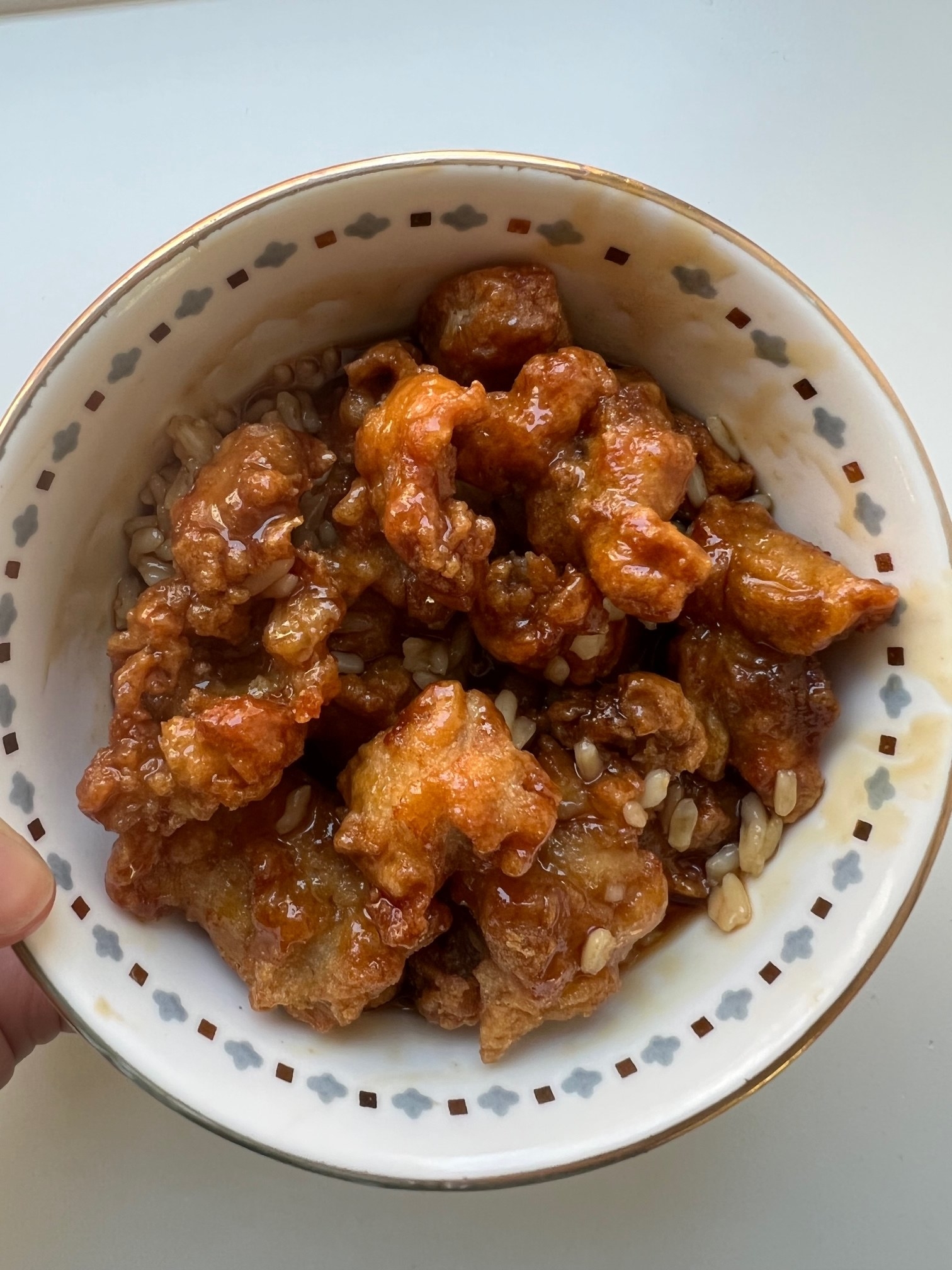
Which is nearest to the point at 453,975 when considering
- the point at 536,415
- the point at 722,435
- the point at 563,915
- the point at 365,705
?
the point at 563,915

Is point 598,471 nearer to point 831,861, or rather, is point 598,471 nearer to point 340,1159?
point 831,861

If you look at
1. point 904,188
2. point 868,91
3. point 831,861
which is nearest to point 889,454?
point 831,861

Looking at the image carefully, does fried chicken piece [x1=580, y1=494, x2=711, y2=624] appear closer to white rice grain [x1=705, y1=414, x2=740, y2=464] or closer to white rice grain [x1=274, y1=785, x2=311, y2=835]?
white rice grain [x1=705, y1=414, x2=740, y2=464]

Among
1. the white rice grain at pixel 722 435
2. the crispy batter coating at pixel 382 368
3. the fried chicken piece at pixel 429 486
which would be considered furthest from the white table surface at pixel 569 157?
the fried chicken piece at pixel 429 486

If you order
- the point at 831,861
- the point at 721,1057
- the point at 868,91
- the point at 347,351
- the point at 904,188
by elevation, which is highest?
the point at 868,91

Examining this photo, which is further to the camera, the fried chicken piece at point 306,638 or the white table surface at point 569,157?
the white table surface at point 569,157

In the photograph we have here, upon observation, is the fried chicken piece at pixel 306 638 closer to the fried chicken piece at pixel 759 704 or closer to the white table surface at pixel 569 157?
the fried chicken piece at pixel 759 704

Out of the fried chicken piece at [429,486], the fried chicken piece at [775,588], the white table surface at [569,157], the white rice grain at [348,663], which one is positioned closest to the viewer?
the fried chicken piece at [429,486]
